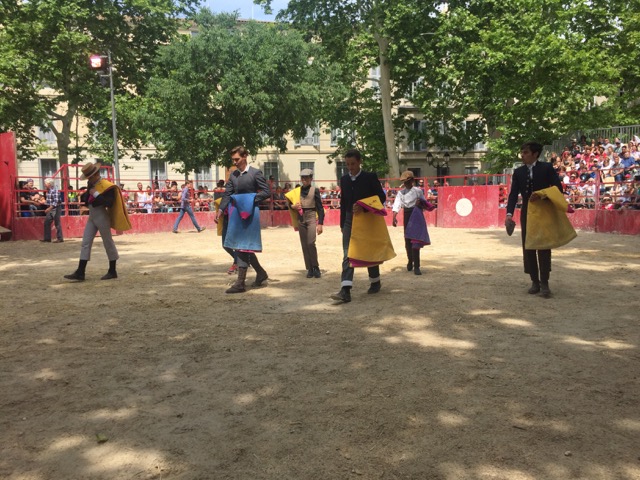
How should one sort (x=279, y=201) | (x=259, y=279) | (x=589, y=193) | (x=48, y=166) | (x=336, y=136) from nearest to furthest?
(x=259, y=279), (x=589, y=193), (x=279, y=201), (x=336, y=136), (x=48, y=166)

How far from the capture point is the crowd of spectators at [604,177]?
16438 mm

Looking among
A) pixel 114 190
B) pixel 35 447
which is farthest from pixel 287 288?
pixel 35 447

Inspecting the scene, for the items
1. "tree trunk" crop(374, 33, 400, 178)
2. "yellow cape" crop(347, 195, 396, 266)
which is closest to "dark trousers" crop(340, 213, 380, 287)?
"yellow cape" crop(347, 195, 396, 266)

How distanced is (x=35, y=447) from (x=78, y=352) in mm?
1937

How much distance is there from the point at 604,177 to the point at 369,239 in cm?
1264

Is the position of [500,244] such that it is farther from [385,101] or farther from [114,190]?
[385,101]

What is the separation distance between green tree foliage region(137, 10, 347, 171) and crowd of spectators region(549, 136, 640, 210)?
11.6 meters

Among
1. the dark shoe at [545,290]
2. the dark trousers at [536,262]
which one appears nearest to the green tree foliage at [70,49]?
the dark trousers at [536,262]

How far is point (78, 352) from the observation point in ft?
16.7

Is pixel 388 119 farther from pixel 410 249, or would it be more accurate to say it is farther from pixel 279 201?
pixel 410 249

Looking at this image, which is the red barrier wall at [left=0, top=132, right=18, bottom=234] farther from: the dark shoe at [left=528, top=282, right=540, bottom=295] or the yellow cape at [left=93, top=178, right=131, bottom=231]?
the dark shoe at [left=528, top=282, right=540, bottom=295]

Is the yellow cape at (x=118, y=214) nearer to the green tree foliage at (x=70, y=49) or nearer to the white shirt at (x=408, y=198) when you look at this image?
the white shirt at (x=408, y=198)

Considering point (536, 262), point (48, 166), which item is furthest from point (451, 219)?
point (48, 166)

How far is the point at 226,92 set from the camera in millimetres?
24969
